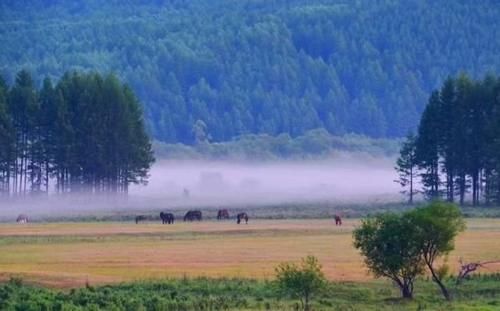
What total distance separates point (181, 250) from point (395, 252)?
20973 mm

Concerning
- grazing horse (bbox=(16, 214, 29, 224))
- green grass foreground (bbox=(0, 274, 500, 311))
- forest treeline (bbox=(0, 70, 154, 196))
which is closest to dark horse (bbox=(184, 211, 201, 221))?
grazing horse (bbox=(16, 214, 29, 224))

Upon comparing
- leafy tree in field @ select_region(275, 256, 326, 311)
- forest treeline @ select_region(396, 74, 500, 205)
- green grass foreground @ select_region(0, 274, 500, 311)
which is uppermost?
forest treeline @ select_region(396, 74, 500, 205)

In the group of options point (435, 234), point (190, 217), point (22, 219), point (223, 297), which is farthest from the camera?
point (22, 219)

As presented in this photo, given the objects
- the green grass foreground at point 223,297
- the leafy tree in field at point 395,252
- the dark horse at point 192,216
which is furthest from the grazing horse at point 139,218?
the leafy tree in field at point 395,252

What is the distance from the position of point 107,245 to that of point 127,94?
72.2 metres

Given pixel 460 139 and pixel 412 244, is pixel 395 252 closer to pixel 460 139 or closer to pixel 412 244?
pixel 412 244

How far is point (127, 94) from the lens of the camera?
531ft

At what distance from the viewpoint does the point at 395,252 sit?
221 feet

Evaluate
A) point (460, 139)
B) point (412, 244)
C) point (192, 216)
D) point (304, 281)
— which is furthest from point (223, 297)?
point (460, 139)

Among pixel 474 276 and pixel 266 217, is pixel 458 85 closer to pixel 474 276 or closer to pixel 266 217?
pixel 266 217

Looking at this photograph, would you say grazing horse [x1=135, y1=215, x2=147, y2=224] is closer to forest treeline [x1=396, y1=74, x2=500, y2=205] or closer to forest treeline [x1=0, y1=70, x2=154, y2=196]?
forest treeline [x1=0, y1=70, x2=154, y2=196]

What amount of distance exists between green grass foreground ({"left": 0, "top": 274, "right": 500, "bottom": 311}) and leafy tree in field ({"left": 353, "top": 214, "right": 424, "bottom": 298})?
0.71 metres

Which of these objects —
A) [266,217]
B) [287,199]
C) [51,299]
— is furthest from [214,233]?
[287,199]

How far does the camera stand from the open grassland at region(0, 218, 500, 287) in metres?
72.8
